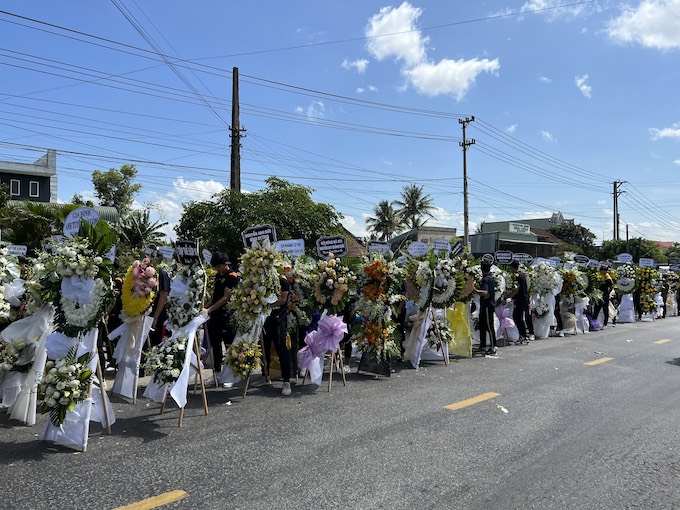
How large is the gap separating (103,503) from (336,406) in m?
3.35

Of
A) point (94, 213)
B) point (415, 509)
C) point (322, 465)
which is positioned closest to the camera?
point (415, 509)

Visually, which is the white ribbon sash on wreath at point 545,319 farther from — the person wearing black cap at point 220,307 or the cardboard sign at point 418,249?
the person wearing black cap at point 220,307

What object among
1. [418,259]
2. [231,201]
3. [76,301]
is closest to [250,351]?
[76,301]

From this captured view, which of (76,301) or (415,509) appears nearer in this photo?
(415,509)

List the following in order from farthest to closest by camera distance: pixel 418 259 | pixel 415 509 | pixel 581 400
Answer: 1. pixel 418 259
2. pixel 581 400
3. pixel 415 509

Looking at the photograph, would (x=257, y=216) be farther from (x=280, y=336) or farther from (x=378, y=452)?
(x=378, y=452)

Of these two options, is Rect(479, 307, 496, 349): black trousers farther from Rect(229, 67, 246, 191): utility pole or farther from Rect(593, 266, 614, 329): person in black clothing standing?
Rect(229, 67, 246, 191): utility pole

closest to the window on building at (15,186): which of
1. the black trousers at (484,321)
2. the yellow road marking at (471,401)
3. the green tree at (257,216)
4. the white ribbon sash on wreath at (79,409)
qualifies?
the green tree at (257,216)

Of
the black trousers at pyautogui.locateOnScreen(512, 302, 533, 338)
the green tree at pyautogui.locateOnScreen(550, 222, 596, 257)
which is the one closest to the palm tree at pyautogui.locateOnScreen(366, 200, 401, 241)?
the green tree at pyautogui.locateOnScreen(550, 222, 596, 257)

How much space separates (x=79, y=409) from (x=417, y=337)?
20.4 ft

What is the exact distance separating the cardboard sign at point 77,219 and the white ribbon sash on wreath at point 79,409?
138 centimetres

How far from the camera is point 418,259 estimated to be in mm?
10406

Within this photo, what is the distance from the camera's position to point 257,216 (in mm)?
18312

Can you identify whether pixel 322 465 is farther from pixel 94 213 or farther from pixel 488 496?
pixel 94 213
